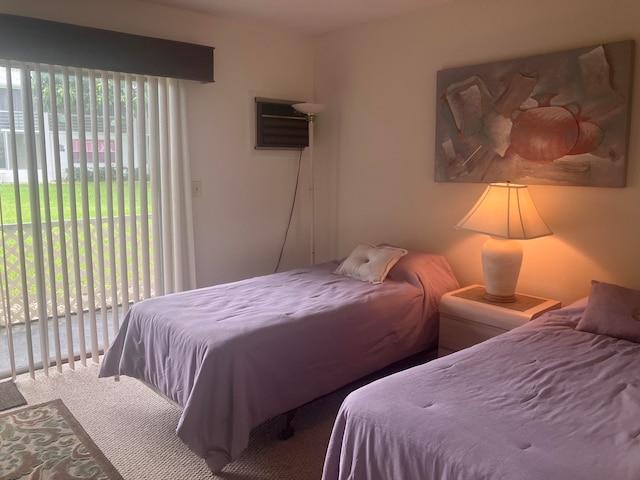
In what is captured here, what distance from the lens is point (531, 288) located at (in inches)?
125

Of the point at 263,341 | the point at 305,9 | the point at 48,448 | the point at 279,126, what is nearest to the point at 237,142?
the point at 279,126

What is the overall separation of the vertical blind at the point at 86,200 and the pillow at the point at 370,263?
1.11 metres

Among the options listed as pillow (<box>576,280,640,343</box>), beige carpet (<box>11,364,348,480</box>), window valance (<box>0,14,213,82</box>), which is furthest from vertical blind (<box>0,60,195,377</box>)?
pillow (<box>576,280,640,343</box>)

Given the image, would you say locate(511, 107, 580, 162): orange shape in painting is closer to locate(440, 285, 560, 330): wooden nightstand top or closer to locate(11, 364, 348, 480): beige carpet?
locate(440, 285, 560, 330): wooden nightstand top

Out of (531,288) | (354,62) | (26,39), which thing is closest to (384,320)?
(531,288)

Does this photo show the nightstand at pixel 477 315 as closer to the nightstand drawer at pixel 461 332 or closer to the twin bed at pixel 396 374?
the nightstand drawer at pixel 461 332

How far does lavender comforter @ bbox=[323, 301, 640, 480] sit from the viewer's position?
1.42 m

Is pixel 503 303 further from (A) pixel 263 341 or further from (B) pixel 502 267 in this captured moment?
(A) pixel 263 341

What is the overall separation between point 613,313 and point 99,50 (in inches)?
120

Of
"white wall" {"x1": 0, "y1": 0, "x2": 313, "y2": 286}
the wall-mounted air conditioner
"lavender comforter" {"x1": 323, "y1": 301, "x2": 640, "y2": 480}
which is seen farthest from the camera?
the wall-mounted air conditioner

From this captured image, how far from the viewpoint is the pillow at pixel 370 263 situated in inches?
130

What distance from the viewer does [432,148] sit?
3525 mm

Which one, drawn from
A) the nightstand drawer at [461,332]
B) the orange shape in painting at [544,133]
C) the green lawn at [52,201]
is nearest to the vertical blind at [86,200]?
the green lawn at [52,201]

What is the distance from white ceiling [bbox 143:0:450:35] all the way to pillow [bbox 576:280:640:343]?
202 centimetres
